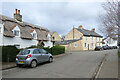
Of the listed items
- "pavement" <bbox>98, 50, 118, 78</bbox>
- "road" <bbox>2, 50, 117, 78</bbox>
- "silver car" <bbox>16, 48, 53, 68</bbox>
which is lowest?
"road" <bbox>2, 50, 117, 78</bbox>

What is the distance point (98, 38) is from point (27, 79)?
42.8m

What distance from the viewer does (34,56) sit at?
344 inches

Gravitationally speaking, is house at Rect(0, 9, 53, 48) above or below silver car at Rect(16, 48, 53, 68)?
above

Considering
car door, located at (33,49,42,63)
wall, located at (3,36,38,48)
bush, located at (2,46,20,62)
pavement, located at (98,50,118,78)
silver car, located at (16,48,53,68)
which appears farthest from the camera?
wall, located at (3,36,38,48)

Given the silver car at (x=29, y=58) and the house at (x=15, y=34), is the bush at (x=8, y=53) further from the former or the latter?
the house at (x=15, y=34)

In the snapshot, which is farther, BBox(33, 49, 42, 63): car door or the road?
BBox(33, 49, 42, 63): car door

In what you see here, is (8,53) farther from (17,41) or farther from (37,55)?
(17,41)

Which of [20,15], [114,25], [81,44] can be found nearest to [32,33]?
[20,15]

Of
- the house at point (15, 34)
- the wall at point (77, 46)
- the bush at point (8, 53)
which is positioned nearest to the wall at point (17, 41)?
the house at point (15, 34)

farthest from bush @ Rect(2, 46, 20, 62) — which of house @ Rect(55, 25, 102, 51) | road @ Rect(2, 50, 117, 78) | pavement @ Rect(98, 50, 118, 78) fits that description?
house @ Rect(55, 25, 102, 51)

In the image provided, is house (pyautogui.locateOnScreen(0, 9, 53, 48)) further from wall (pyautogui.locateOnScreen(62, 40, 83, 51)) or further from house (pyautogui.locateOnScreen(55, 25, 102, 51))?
house (pyautogui.locateOnScreen(55, 25, 102, 51))

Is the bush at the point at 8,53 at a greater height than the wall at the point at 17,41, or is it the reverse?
the wall at the point at 17,41

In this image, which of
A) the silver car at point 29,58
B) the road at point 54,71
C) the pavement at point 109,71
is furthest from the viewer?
the silver car at point 29,58

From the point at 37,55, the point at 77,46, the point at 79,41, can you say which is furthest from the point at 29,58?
the point at 77,46
